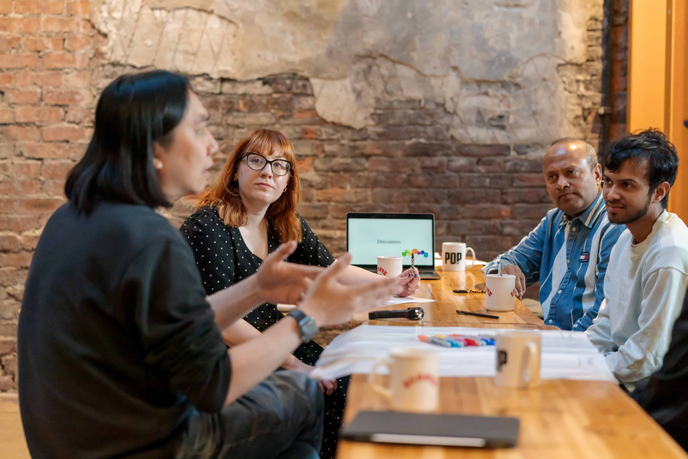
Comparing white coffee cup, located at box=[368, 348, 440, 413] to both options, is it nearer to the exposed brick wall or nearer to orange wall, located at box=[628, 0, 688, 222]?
the exposed brick wall

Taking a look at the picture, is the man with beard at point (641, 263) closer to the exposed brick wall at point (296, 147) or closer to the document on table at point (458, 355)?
the document on table at point (458, 355)

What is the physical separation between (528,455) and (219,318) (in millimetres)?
746

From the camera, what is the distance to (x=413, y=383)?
3.01ft

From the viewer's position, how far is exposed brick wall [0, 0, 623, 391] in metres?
3.31

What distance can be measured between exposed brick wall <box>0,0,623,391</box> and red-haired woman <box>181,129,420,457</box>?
3.90 feet

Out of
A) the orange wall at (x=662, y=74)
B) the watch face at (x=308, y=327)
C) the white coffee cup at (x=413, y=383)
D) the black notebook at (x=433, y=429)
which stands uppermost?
the orange wall at (x=662, y=74)


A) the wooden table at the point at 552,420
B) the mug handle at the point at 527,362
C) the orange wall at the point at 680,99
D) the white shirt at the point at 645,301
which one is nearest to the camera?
the wooden table at the point at 552,420

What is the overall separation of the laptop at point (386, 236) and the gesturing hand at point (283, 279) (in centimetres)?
142

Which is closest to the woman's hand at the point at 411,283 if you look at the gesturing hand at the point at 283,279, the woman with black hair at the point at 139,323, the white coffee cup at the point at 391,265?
the white coffee cup at the point at 391,265

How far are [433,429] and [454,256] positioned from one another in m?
1.88

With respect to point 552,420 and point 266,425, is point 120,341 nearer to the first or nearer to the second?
point 266,425

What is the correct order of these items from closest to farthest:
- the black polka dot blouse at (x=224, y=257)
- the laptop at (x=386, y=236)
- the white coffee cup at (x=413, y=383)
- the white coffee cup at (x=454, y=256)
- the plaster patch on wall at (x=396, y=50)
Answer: the white coffee cup at (x=413, y=383), the black polka dot blouse at (x=224, y=257), the white coffee cup at (x=454, y=256), the laptop at (x=386, y=236), the plaster patch on wall at (x=396, y=50)

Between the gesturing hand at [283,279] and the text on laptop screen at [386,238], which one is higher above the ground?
the gesturing hand at [283,279]

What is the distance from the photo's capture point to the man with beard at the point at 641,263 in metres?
1.46
